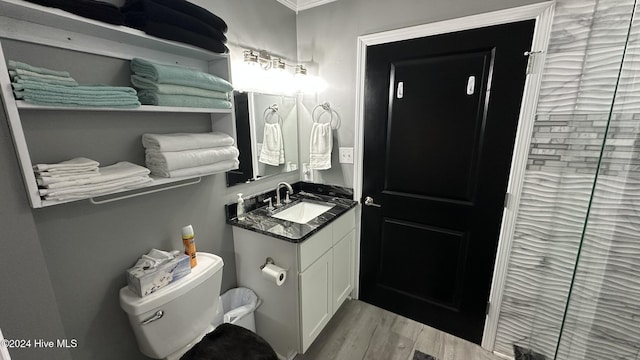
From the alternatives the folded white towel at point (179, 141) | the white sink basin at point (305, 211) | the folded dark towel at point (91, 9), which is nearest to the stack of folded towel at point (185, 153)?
the folded white towel at point (179, 141)

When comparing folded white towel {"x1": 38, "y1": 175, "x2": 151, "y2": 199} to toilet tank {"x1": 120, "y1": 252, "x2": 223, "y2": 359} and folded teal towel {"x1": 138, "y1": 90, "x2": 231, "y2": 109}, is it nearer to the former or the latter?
folded teal towel {"x1": 138, "y1": 90, "x2": 231, "y2": 109}

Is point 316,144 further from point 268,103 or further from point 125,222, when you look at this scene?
point 125,222

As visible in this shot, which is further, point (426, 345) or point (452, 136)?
point (426, 345)

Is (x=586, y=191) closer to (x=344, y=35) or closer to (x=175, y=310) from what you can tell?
(x=344, y=35)

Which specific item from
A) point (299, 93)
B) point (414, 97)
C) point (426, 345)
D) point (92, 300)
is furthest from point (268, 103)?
point (426, 345)

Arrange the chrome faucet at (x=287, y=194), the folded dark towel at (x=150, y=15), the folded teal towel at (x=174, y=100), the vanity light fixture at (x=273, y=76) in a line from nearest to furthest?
the folded dark towel at (x=150, y=15) < the folded teal towel at (x=174, y=100) < the vanity light fixture at (x=273, y=76) < the chrome faucet at (x=287, y=194)

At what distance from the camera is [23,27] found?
82cm

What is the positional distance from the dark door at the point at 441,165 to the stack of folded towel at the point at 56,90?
4.82 feet

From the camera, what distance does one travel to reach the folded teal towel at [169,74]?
1037mm

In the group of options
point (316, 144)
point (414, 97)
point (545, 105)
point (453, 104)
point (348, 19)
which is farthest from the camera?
point (316, 144)

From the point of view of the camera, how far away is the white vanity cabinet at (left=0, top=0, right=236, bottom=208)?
0.75 m

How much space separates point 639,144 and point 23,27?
2315mm

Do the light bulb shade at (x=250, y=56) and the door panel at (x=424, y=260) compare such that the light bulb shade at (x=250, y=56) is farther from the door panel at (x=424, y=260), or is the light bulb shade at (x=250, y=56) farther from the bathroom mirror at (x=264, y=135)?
the door panel at (x=424, y=260)

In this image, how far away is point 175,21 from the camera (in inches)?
40.9
